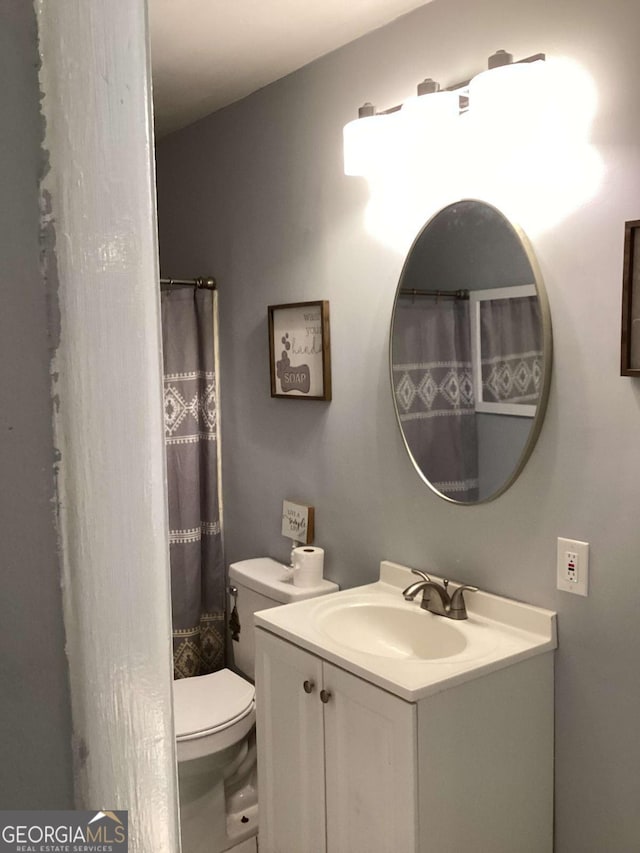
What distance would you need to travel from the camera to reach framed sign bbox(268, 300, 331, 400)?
8.00 ft

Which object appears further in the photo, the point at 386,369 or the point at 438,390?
the point at 386,369

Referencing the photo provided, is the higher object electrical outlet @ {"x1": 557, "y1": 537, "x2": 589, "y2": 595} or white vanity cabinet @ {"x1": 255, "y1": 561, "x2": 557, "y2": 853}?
electrical outlet @ {"x1": 557, "y1": 537, "x2": 589, "y2": 595}

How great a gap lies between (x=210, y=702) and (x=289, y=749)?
0.52m

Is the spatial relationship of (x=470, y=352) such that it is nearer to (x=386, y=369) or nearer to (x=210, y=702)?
(x=386, y=369)

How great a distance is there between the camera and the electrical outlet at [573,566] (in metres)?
1.75

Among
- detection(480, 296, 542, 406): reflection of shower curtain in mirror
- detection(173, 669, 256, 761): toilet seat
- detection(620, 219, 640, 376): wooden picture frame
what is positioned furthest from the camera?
detection(173, 669, 256, 761): toilet seat

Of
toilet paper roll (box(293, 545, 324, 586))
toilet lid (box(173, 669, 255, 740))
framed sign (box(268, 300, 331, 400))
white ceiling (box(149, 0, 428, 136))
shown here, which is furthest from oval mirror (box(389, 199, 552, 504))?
toilet lid (box(173, 669, 255, 740))

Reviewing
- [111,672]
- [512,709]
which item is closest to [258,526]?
[512,709]

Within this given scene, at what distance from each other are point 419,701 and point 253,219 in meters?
1.77

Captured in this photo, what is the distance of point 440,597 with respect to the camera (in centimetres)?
201

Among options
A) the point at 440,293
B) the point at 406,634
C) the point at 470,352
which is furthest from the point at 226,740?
the point at 440,293

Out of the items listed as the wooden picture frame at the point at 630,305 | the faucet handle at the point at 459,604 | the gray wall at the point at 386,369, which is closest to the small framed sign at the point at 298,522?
the gray wall at the point at 386,369

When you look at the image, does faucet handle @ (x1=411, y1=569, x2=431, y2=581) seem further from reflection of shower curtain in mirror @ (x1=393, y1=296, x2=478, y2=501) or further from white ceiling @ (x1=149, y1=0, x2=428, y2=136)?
white ceiling @ (x1=149, y1=0, x2=428, y2=136)

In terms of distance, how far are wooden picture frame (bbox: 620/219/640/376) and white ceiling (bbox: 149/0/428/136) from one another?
91 centimetres
